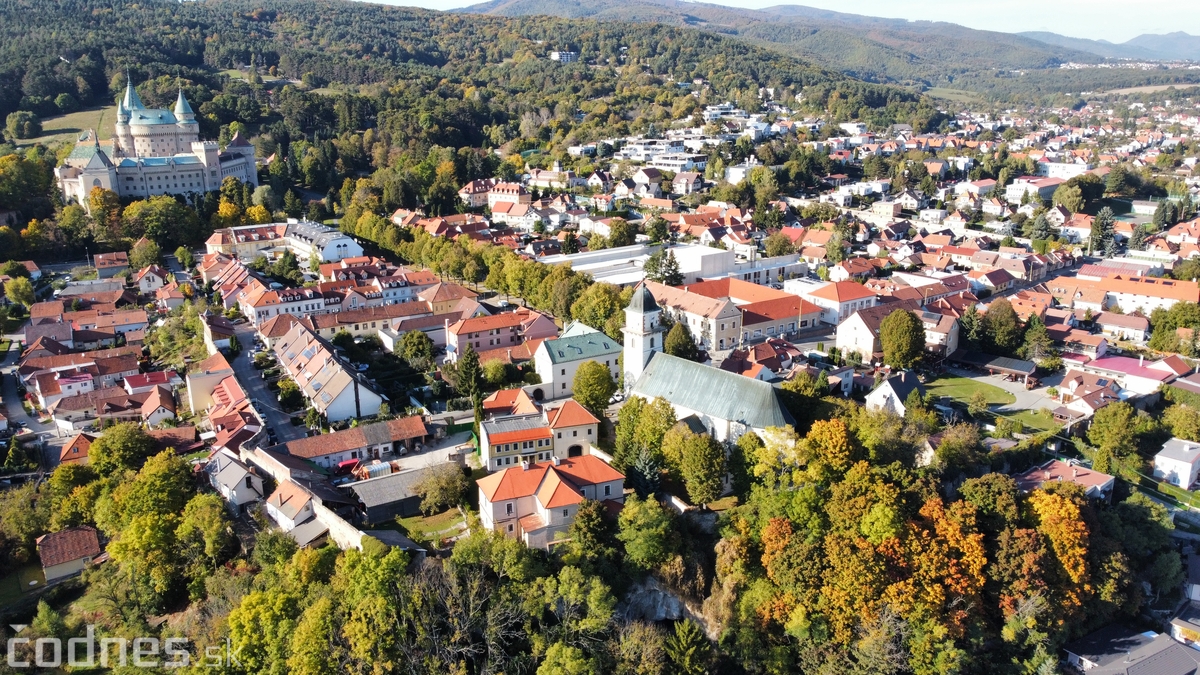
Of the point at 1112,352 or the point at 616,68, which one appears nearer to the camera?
the point at 1112,352

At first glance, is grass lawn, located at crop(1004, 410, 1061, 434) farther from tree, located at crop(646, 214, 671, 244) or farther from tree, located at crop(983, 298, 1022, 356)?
tree, located at crop(646, 214, 671, 244)

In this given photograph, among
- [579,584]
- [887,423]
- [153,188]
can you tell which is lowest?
[153,188]

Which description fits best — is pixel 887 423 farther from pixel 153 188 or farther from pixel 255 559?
pixel 153 188

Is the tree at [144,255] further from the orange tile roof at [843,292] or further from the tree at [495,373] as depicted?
the orange tile roof at [843,292]

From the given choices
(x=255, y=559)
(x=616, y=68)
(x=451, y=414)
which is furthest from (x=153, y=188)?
(x=616, y=68)

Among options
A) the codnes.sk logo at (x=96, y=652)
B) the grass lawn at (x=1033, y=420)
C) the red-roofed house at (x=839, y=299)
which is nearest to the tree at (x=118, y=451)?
the codnes.sk logo at (x=96, y=652)

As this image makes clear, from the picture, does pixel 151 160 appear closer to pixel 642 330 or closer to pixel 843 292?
pixel 642 330
